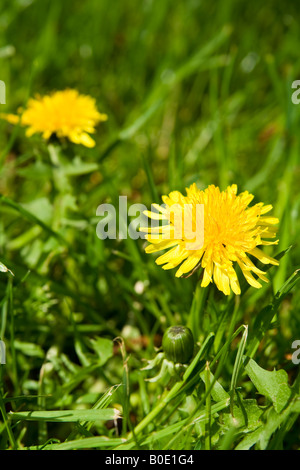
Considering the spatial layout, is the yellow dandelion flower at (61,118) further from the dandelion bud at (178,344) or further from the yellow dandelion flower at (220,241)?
the dandelion bud at (178,344)

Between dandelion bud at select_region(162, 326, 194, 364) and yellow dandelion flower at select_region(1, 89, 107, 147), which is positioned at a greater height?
yellow dandelion flower at select_region(1, 89, 107, 147)

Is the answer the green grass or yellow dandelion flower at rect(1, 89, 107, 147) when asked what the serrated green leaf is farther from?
yellow dandelion flower at rect(1, 89, 107, 147)

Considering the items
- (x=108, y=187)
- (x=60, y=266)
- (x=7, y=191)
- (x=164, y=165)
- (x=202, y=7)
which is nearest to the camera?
(x=108, y=187)

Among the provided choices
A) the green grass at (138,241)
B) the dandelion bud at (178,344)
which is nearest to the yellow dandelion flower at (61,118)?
the green grass at (138,241)

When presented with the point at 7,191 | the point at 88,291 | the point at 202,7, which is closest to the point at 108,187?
the point at 88,291

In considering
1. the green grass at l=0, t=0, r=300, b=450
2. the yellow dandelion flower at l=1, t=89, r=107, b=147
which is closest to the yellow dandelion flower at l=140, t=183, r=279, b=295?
the green grass at l=0, t=0, r=300, b=450

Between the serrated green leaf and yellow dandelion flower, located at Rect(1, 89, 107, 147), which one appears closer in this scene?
the serrated green leaf

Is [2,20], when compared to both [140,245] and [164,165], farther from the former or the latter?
[140,245]
